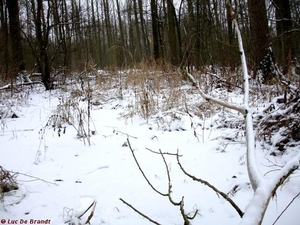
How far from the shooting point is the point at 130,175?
4.40 ft

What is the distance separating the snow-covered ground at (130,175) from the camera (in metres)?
0.98

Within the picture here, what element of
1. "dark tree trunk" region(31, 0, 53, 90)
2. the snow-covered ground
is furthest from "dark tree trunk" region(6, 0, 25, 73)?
the snow-covered ground

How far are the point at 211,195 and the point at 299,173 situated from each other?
503 mm

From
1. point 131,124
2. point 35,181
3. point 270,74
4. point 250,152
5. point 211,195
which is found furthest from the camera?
point 270,74

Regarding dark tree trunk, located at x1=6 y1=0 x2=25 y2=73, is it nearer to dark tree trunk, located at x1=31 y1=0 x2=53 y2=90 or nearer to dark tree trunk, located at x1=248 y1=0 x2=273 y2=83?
dark tree trunk, located at x1=31 y1=0 x2=53 y2=90

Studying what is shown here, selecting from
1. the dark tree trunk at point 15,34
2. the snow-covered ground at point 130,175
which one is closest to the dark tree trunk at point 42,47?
the dark tree trunk at point 15,34

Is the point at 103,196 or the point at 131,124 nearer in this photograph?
the point at 103,196

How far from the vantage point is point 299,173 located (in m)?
1.16

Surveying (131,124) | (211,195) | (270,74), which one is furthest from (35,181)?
(270,74)

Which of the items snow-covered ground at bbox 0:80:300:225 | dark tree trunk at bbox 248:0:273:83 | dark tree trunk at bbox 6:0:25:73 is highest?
dark tree trunk at bbox 6:0:25:73

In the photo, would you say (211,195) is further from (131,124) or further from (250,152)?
(131,124)

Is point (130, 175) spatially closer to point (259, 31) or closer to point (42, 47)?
point (259, 31)

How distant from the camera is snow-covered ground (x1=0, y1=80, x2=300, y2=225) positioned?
0.98 meters

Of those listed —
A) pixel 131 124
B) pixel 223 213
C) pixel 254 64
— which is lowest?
pixel 223 213
